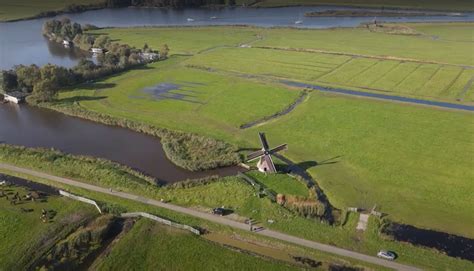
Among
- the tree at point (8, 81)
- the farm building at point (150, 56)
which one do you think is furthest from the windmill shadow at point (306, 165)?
the tree at point (8, 81)

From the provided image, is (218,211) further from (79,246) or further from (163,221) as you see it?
(79,246)

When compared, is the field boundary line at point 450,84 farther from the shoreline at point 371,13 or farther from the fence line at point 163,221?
the shoreline at point 371,13

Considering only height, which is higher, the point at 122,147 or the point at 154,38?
the point at 154,38

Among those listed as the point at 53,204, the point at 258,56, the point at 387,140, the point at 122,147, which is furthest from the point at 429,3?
the point at 53,204

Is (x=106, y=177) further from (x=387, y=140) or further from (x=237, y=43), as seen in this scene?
(x=237, y=43)

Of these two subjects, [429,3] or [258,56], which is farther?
[429,3]

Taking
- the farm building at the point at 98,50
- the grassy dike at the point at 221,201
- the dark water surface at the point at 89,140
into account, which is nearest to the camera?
the grassy dike at the point at 221,201
